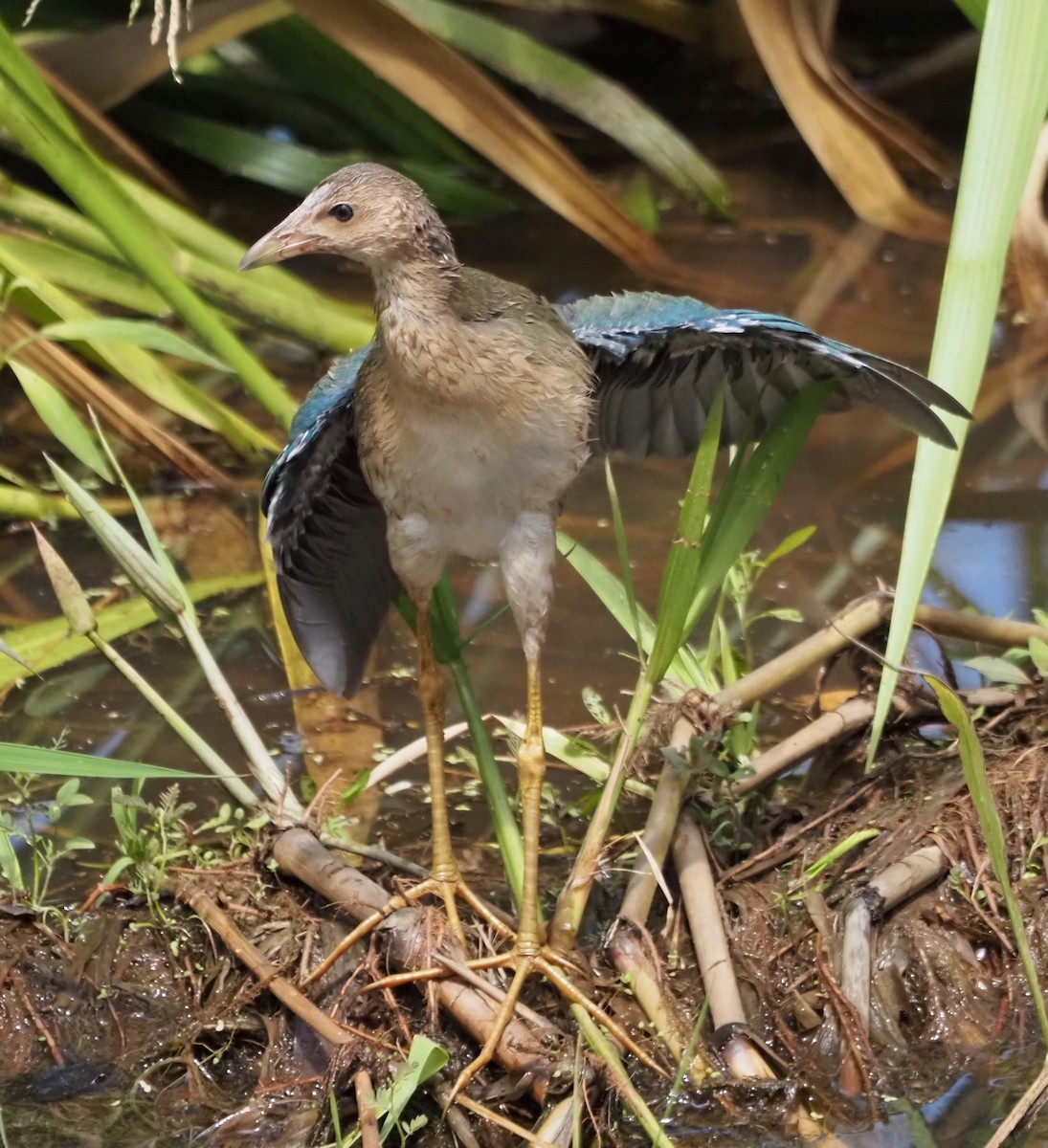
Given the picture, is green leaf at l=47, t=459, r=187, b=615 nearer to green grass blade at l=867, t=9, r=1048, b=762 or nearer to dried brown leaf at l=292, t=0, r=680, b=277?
green grass blade at l=867, t=9, r=1048, b=762

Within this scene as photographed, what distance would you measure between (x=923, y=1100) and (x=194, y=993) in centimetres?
115

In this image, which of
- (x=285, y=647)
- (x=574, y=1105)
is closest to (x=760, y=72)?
(x=285, y=647)

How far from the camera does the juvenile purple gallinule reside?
2.31 metres

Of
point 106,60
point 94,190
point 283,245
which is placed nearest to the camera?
point 283,245

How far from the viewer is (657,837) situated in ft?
8.31

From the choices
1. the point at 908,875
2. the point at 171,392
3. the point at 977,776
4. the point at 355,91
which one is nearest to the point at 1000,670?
the point at 908,875

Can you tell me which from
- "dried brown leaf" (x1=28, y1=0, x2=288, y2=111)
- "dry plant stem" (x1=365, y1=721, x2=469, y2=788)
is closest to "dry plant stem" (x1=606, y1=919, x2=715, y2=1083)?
"dry plant stem" (x1=365, y1=721, x2=469, y2=788)

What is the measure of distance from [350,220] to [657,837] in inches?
43.4

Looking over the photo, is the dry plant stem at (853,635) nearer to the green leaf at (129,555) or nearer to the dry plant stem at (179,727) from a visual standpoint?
the dry plant stem at (179,727)

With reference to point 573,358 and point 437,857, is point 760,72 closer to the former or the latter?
point 573,358

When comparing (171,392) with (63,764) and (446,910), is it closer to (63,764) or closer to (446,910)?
(446,910)

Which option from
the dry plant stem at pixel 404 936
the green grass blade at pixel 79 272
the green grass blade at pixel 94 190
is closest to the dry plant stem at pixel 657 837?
the dry plant stem at pixel 404 936

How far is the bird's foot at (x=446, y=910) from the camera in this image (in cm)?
238

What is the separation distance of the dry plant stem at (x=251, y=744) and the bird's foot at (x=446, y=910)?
0.26 metres
